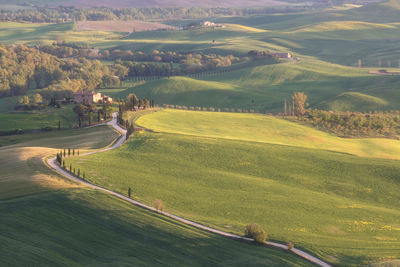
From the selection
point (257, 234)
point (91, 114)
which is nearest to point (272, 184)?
point (257, 234)

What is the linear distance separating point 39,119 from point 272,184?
3409 inches

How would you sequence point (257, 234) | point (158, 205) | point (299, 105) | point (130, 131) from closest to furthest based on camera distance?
point (257, 234) → point (158, 205) → point (130, 131) → point (299, 105)

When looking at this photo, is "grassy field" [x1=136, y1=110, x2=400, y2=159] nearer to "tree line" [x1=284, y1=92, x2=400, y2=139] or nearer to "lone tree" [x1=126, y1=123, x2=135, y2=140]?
"lone tree" [x1=126, y1=123, x2=135, y2=140]

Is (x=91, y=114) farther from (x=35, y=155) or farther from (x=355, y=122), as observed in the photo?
(x=355, y=122)

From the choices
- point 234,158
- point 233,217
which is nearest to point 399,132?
point 234,158

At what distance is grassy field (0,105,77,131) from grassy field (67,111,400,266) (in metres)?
35.1

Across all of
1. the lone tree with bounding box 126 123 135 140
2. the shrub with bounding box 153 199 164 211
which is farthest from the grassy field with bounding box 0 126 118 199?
the shrub with bounding box 153 199 164 211

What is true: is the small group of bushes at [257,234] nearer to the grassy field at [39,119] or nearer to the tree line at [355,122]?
the tree line at [355,122]

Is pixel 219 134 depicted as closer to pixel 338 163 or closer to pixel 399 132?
pixel 338 163

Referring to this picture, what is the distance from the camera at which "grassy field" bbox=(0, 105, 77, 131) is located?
459 ft

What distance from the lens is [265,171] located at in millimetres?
94875

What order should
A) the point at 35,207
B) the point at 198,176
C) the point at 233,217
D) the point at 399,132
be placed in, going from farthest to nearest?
the point at 399,132 < the point at 198,176 < the point at 233,217 < the point at 35,207

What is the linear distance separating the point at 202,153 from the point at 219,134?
25.0 metres

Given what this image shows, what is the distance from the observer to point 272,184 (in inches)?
3435
